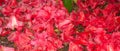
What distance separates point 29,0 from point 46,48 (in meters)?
0.80

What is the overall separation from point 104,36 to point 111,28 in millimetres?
161

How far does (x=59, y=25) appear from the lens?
248cm

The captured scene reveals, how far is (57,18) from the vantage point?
2.54m

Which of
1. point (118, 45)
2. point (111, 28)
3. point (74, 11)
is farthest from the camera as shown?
point (74, 11)

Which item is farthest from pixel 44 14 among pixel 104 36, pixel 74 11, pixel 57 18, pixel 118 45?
→ pixel 118 45

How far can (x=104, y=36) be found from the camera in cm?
233

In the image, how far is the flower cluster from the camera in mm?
2281

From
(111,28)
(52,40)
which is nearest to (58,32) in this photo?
(52,40)

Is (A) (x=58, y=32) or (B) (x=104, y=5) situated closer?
(A) (x=58, y=32)

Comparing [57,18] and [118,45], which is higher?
[57,18]

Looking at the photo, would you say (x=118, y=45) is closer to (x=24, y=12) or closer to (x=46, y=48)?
(x=46, y=48)

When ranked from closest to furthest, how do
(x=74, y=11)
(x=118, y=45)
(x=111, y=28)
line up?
(x=118, y=45) → (x=111, y=28) → (x=74, y=11)

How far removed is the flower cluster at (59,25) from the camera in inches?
89.8

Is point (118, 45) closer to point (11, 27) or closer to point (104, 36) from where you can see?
point (104, 36)
